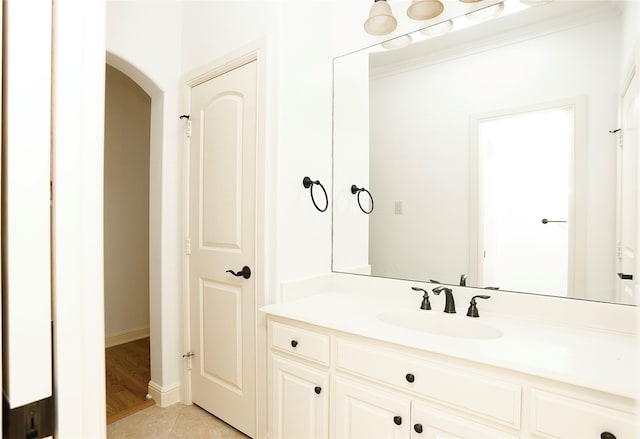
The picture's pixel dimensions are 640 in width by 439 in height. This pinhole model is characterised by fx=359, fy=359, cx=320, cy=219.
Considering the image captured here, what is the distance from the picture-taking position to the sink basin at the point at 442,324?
4.69ft

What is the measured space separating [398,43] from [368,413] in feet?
5.67

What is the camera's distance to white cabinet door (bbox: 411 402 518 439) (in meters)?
1.09

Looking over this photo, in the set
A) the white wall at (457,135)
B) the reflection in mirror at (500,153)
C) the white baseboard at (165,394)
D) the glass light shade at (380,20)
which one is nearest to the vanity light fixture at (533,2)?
the reflection in mirror at (500,153)

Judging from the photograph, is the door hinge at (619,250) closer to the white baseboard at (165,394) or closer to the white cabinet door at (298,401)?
the white cabinet door at (298,401)

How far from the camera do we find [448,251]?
1.76 metres

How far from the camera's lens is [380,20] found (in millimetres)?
1834

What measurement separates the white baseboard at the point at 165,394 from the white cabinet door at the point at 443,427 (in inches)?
65.8

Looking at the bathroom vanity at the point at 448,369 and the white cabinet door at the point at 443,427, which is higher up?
the bathroom vanity at the point at 448,369

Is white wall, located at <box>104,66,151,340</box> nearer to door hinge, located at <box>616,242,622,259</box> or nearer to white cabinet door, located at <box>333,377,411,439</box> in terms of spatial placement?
white cabinet door, located at <box>333,377,411,439</box>

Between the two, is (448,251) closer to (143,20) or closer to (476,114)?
(476,114)

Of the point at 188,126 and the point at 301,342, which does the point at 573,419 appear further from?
the point at 188,126

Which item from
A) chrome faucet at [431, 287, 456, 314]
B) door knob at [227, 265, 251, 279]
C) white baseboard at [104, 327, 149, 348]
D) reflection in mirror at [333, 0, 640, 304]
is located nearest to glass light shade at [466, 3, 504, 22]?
reflection in mirror at [333, 0, 640, 304]

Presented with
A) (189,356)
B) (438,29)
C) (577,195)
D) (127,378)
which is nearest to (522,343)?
(577,195)

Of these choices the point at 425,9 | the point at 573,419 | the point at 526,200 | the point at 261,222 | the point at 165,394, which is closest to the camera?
the point at 573,419
